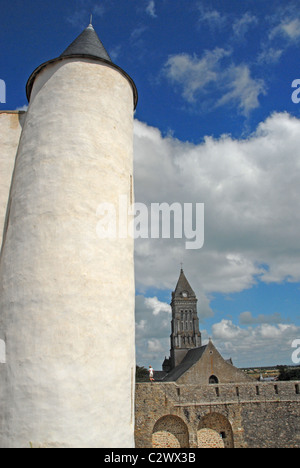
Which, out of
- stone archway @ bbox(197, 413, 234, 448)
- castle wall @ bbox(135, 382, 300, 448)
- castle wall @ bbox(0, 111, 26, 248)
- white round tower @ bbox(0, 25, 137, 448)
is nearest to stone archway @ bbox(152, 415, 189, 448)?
castle wall @ bbox(135, 382, 300, 448)

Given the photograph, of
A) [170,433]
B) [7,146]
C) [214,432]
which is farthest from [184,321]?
[7,146]

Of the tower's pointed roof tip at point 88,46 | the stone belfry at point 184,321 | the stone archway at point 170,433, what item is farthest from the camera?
the stone belfry at point 184,321

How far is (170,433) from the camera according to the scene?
14.4m

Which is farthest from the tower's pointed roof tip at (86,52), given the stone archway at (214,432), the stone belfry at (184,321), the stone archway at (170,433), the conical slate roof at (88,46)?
the stone belfry at (184,321)

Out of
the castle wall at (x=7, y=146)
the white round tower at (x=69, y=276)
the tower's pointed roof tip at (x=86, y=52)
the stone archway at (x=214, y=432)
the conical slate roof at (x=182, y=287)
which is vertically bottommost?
the stone archway at (x=214, y=432)

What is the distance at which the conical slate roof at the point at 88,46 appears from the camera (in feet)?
30.4

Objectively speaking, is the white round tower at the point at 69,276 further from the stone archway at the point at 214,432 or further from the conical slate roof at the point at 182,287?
the conical slate roof at the point at 182,287

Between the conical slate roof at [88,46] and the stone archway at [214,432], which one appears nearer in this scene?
the conical slate roof at [88,46]

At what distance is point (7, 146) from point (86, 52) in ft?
11.8

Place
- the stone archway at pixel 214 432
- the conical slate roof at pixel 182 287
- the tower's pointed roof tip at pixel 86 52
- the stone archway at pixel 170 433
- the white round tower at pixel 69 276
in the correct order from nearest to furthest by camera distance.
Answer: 1. the white round tower at pixel 69 276
2. the tower's pointed roof tip at pixel 86 52
3. the stone archway at pixel 170 433
4. the stone archway at pixel 214 432
5. the conical slate roof at pixel 182 287

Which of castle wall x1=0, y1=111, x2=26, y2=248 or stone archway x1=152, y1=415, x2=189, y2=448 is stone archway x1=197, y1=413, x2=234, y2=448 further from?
castle wall x1=0, y1=111, x2=26, y2=248

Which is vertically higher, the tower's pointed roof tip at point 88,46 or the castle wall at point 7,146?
the tower's pointed roof tip at point 88,46

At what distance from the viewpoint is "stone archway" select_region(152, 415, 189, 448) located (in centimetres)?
1427

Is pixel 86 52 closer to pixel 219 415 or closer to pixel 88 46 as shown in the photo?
pixel 88 46
